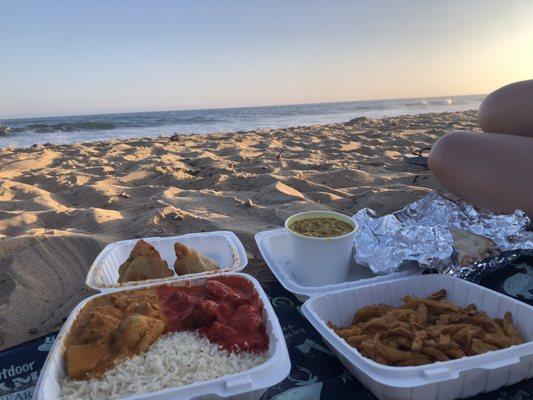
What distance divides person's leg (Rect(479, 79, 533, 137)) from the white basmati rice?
2202 mm

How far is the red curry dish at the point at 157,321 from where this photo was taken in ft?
3.74

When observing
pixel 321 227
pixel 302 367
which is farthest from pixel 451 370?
pixel 321 227

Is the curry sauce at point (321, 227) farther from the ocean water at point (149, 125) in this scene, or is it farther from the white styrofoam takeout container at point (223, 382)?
the ocean water at point (149, 125)

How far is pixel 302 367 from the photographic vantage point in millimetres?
1328

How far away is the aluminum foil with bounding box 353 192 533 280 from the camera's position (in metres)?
1.66

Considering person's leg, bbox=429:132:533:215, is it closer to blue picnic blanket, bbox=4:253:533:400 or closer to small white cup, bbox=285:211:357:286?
blue picnic blanket, bbox=4:253:533:400

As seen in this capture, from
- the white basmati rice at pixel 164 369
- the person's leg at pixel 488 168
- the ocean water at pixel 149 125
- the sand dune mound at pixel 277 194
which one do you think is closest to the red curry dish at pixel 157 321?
the white basmati rice at pixel 164 369

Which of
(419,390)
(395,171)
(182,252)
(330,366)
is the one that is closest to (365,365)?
(419,390)

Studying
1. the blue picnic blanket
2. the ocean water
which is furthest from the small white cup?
the ocean water

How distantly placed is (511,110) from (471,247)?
1.22 metres

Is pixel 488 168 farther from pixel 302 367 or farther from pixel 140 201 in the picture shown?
pixel 140 201

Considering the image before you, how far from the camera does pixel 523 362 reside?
1.11 metres

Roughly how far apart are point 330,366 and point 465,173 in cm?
149

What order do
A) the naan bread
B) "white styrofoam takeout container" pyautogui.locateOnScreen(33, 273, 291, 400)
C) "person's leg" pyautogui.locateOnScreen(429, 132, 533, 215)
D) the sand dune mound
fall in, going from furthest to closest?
the sand dune mound → "person's leg" pyautogui.locateOnScreen(429, 132, 533, 215) → the naan bread → "white styrofoam takeout container" pyautogui.locateOnScreen(33, 273, 291, 400)
